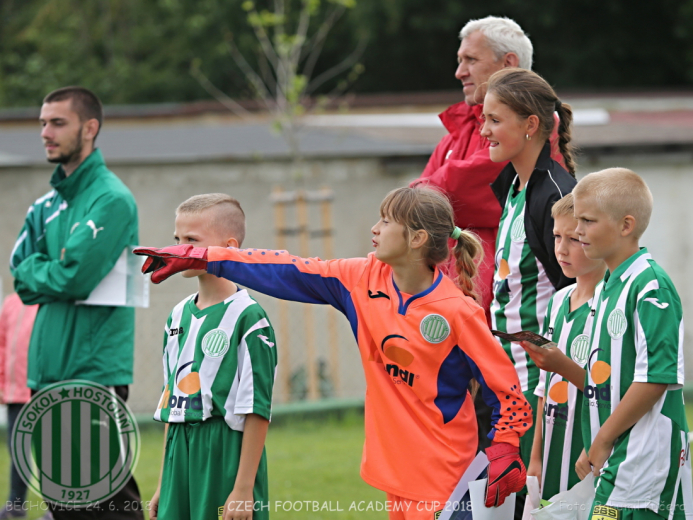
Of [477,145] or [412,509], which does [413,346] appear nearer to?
[412,509]

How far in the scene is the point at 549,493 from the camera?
3.36 m

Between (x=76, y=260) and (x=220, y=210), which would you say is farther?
(x=76, y=260)

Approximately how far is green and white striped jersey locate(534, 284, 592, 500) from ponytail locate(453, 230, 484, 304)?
359 millimetres

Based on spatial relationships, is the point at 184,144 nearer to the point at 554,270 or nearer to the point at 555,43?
the point at 554,270

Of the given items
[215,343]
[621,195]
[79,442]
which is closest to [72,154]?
[79,442]

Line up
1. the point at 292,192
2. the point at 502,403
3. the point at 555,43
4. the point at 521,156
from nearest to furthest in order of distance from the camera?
the point at 502,403 < the point at 521,156 < the point at 292,192 < the point at 555,43

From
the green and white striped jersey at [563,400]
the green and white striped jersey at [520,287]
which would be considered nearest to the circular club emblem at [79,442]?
the green and white striped jersey at [520,287]

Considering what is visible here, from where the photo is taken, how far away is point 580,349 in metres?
3.20

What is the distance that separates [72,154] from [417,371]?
2.55m

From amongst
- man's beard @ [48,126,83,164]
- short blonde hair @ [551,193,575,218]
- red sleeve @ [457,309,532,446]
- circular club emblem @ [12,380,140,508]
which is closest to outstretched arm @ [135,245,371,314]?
red sleeve @ [457,309,532,446]

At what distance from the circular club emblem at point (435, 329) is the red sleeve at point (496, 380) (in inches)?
2.1

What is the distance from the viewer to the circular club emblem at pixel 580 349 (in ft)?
10.4

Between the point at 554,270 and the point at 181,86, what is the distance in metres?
24.0

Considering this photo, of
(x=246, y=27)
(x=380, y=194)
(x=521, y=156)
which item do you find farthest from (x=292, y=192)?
(x=246, y=27)
